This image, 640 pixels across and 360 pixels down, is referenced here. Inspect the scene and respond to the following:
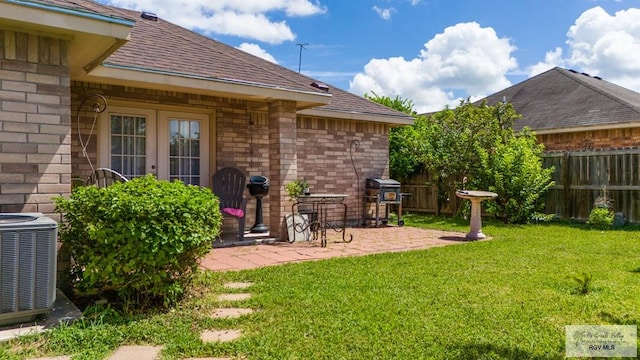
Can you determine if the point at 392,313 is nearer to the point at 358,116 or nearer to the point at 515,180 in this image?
the point at 358,116

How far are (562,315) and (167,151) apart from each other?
5937 mm

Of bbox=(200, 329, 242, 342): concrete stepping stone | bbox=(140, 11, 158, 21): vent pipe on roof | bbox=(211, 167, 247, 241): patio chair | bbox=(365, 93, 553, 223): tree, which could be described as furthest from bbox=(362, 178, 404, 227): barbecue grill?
bbox=(200, 329, 242, 342): concrete stepping stone

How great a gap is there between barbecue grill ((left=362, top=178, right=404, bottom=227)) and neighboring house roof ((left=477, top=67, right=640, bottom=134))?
6.55m

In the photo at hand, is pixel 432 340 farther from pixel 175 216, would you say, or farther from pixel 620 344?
pixel 175 216

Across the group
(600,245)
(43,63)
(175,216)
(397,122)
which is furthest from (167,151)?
(600,245)

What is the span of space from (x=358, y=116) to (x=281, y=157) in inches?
116

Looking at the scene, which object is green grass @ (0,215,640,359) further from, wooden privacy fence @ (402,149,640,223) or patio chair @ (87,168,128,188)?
wooden privacy fence @ (402,149,640,223)

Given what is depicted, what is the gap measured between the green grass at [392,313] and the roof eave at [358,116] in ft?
13.0

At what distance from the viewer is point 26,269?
9.43 ft

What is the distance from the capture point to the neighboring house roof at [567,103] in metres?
12.0

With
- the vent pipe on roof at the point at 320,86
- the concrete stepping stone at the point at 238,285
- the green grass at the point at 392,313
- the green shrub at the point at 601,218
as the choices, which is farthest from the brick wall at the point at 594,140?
the concrete stepping stone at the point at 238,285

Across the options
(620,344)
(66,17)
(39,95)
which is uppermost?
(66,17)

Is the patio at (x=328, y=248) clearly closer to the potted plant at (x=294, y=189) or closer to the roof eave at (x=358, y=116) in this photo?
the potted plant at (x=294, y=189)

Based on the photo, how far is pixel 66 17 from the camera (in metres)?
3.51
